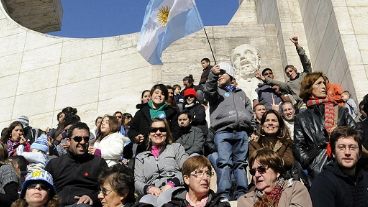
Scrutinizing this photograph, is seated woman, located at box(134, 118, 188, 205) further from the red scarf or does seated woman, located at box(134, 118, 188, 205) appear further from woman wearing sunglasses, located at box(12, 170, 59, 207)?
the red scarf

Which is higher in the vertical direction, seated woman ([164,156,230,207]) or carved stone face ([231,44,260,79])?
carved stone face ([231,44,260,79])

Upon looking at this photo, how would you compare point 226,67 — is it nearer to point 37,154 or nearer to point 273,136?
point 273,136

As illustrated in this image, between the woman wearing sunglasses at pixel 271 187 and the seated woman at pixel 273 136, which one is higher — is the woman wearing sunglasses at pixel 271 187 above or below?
below

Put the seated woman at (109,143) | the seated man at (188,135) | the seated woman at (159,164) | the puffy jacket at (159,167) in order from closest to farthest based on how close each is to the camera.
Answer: the seated woman at (159,164) < the puffy jacket at (159,167) < the seated woman at (109,143) < the seated man at (188,135)

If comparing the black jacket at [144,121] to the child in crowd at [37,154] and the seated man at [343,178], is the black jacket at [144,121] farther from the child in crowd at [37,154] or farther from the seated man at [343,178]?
the seated man at [343,178]

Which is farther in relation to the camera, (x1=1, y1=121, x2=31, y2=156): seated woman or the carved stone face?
the carved stone face

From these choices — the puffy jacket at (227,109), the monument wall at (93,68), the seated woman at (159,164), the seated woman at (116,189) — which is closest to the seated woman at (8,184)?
the seated woman at (116,189)

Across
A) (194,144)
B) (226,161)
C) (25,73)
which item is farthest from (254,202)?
(25,73)

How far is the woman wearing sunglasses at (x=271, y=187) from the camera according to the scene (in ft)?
14.3

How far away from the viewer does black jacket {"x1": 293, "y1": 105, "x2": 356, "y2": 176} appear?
5.27 metres

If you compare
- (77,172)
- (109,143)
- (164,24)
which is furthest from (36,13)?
(77,172)

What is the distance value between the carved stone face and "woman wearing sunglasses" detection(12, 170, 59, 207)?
598 centimetres

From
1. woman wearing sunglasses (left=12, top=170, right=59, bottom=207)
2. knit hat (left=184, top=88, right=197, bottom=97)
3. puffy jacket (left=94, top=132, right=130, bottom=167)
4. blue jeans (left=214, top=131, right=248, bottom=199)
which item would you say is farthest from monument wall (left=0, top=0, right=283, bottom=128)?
woman wearing sunglasses (left=12, top=170, right=59, bottom=207)

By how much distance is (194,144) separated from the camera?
24.2 feet
